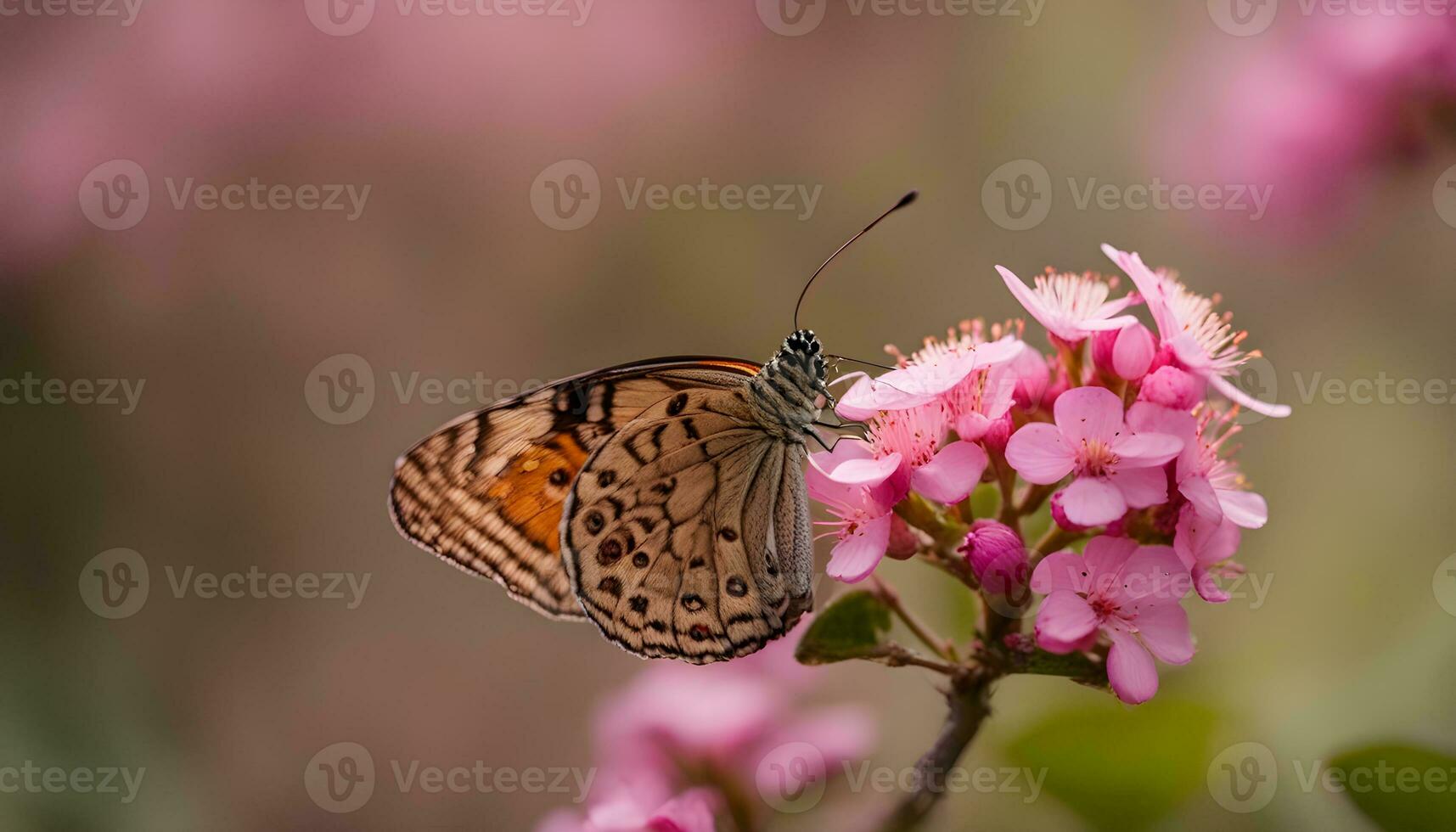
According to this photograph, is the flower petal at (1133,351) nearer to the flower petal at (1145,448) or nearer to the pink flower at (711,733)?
the flower petal at (1145,448)

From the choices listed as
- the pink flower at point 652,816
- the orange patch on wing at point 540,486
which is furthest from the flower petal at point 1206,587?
the orange patch on wing at point 540,486

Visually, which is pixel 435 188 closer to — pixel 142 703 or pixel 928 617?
pixel 142 703

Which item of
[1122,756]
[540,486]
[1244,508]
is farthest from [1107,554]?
[540,486]

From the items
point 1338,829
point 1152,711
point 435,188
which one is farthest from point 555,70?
point 1338,829

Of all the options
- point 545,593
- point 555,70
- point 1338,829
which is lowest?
point 1338,829

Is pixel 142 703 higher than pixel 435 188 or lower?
lower

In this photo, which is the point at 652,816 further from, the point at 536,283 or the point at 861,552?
the point at 536,283

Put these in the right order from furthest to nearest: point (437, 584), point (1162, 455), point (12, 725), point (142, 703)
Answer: point (437, 584)
point (142, 703)
point (12, 725)
point (1162, 455)

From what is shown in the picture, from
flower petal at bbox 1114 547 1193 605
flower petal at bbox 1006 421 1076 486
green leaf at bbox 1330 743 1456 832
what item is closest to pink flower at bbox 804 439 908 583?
flower petal at bbox 1006 421 1076 486
